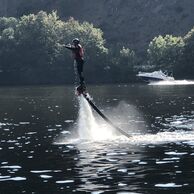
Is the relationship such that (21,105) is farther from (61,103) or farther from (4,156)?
Answer: (4,156)

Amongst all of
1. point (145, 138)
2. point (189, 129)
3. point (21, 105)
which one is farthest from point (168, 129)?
point (21, 105)

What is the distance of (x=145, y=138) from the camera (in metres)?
58.9

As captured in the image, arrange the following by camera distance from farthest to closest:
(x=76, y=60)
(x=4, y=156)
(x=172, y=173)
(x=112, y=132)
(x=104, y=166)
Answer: (x=112, y=132) → (x=76, y=60) → (x=4, y=156) → (x=104, y=166) → (x=172, y=173)

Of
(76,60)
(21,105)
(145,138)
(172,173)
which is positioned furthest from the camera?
(21,105)

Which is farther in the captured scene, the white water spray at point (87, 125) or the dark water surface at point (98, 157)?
the white water spray at point (87, 125)

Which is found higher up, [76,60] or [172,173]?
[76,60]

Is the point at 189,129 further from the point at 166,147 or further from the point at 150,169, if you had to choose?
the point at 150,169

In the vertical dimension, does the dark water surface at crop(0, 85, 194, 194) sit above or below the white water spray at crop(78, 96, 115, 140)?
below

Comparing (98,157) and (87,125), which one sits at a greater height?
(87,125)

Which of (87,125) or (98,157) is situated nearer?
(98,157)

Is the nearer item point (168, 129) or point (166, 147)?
point (166, 147)

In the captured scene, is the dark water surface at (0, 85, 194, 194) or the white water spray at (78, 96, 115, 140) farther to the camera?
the white water spray at (78, 96, 115, 140)

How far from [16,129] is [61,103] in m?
44.3

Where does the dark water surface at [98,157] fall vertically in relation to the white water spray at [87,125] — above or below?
below
